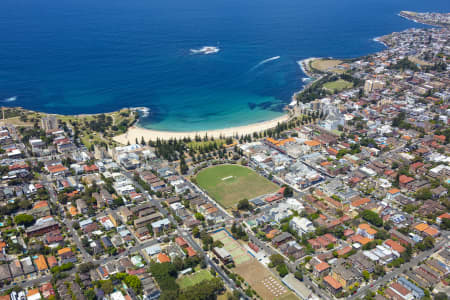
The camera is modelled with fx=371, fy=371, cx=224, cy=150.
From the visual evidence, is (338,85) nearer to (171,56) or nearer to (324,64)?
(324,64)

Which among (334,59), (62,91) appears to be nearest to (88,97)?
(62,91)

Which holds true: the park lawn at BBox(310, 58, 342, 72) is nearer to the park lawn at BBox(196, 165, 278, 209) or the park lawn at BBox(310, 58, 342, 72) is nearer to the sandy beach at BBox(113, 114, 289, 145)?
the sandy beach at BBox(113, 114, 289, 145)

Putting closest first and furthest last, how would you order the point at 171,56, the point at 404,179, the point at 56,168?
the point at 404,179 < the point at 56,168 < the point at 171,56

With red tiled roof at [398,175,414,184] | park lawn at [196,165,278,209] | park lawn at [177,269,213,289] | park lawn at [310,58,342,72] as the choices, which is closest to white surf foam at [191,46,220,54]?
park lawn at [310,58,342,72]

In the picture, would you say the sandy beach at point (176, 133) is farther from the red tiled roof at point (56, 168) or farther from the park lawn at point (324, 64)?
the park lawn at point (324, 64)

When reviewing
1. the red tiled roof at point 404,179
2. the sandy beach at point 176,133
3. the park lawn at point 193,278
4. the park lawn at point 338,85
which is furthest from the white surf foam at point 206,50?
the park lawn at point 193,278

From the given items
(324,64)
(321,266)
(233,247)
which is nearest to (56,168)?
(233,247)
